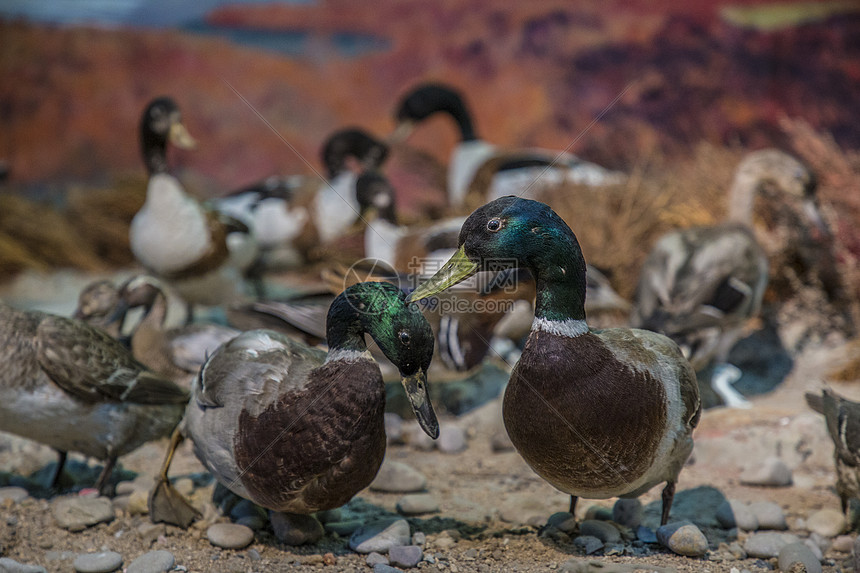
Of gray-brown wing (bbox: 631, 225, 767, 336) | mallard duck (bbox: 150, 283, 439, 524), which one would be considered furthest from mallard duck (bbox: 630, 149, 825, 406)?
mallard duck (bbox: 150, 283, 439, 524)

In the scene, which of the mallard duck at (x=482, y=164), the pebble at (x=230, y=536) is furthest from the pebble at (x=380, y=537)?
the mallard duck at (x=482, y=164)

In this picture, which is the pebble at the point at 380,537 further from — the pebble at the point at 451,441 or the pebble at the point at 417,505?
the pebble at the point at 451,441

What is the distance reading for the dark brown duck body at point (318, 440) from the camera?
2596 millimetres

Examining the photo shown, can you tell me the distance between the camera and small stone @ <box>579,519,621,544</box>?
2.86m

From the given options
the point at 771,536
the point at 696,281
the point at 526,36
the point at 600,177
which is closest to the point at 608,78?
the point at 526,36

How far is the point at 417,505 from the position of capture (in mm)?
3230

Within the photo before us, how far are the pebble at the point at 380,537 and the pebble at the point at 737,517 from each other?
4.09 feet

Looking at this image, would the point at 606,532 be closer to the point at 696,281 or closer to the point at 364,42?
the point at 696,281

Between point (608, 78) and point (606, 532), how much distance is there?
5688 millimetres

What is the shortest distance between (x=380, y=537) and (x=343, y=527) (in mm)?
238

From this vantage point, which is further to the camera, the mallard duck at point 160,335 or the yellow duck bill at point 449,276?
the mallard duck at point 160,335

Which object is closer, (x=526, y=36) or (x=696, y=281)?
(x=696, y=281)

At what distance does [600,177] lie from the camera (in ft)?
20.4

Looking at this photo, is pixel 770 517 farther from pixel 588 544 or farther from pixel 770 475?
pixel 588 544
